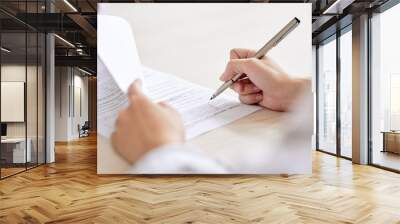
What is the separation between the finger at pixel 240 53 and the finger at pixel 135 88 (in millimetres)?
1405

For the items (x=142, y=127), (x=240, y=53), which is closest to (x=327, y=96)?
(x=240, y=53)

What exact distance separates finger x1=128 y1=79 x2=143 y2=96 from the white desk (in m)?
2.07

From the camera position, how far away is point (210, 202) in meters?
4.26

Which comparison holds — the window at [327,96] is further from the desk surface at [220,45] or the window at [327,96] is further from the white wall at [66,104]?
the white wall at [66,104]

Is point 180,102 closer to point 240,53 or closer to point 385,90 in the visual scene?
point 240,53

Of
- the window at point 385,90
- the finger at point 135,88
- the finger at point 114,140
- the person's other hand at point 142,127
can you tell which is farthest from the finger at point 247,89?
the window at point 385,90

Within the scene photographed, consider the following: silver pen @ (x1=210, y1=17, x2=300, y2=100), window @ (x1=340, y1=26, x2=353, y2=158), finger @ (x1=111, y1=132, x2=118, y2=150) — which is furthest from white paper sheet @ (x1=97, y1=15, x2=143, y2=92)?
window @ (x1=340, y1=26, x2=353, y2=158)

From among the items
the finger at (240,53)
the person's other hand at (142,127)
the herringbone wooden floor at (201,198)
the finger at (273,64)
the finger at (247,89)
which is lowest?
the herringbone wooden floor at (201,198)

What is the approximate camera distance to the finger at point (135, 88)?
5.54m

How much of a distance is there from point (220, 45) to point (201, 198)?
2339mm

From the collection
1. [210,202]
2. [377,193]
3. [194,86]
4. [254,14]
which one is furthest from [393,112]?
[210,202]

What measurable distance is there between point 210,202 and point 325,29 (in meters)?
5.61

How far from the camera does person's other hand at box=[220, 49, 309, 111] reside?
208 inches

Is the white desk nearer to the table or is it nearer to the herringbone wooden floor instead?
the herringbone wooden floor
